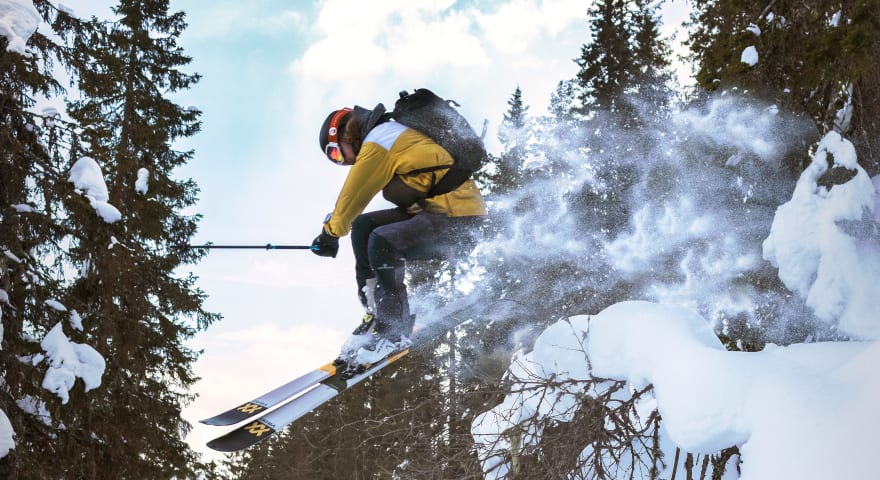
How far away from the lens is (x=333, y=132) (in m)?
5.09

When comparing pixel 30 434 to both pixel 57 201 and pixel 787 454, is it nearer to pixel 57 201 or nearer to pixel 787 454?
pixel 57 201

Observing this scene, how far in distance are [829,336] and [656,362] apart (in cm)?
130

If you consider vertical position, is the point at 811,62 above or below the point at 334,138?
below

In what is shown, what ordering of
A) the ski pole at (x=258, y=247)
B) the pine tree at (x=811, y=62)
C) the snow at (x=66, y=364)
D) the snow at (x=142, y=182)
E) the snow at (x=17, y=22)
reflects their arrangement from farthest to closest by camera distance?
the snow at (x=142, y=182) < the snow at (x=17, y=22) < the snow at (x=66, y=364) < the ski pole at (x=258, y=247) < the pine tree at (x=811, y=62)

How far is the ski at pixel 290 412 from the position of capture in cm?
517

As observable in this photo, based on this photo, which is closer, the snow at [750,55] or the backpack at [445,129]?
the snow at [750,55]

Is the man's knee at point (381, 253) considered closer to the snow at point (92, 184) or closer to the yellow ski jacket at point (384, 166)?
the yellow ski jacket at point (384, 166)

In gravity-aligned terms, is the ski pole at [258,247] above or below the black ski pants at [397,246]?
above

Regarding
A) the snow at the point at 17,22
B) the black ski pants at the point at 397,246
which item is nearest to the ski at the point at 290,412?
the black ski pants at the point at 397,246

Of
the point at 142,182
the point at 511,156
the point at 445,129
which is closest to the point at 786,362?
the point at 445,129

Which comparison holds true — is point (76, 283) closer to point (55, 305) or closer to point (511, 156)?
Answer: point (55, 305)

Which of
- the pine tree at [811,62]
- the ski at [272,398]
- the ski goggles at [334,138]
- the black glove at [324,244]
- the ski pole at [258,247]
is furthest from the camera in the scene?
the ski pole at [258,247]

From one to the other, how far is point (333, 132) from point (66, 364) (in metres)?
3.67

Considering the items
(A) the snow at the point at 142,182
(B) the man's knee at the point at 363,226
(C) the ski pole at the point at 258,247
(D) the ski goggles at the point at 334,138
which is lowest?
(B) the man's knee at the point at 363,226
